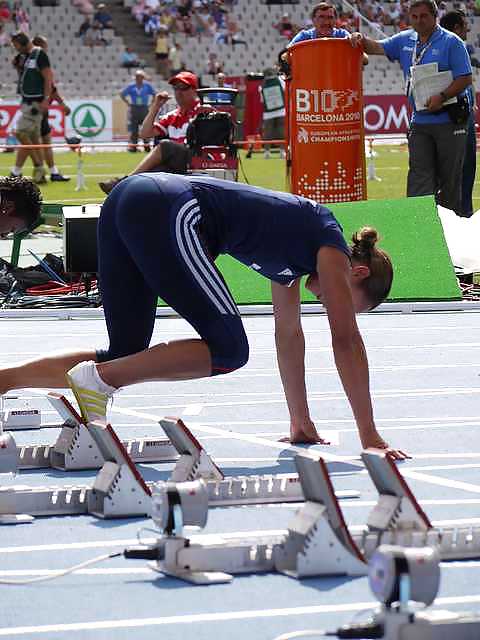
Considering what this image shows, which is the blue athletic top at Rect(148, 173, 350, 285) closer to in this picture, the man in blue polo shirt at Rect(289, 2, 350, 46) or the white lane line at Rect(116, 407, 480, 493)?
the white lane line at Rect(116, 407, 480, 493)

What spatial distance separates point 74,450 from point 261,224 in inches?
48.2

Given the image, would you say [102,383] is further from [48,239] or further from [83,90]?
[83,90]

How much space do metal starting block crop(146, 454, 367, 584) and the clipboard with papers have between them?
7.77 meters

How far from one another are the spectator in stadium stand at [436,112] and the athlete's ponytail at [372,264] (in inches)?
246

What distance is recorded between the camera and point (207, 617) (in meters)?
3.92

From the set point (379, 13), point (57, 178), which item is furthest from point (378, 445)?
point (379, 13)

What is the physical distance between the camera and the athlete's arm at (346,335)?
17.6 ft

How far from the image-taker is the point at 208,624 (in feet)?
12.7

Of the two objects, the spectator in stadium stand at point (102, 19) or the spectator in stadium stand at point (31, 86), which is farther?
the spectator in stadium stand at point (102, 19)

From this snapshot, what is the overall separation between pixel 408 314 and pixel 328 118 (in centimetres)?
272

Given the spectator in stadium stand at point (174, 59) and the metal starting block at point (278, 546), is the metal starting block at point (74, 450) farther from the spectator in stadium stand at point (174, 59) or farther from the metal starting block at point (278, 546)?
the spectator in stadium stand at point (174, 59)

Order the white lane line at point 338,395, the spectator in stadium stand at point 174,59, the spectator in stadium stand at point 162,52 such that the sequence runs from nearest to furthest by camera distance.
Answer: the white lane line at point 338,395, the spectator in stadium stand at point 162,52, the spectator in stadium stand at point 174,59

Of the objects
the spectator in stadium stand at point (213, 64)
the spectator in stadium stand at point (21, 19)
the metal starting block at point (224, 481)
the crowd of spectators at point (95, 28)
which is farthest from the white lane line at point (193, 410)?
the crowd of spectators at point (95, 28)

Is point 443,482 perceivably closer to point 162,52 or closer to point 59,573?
point 59,573
